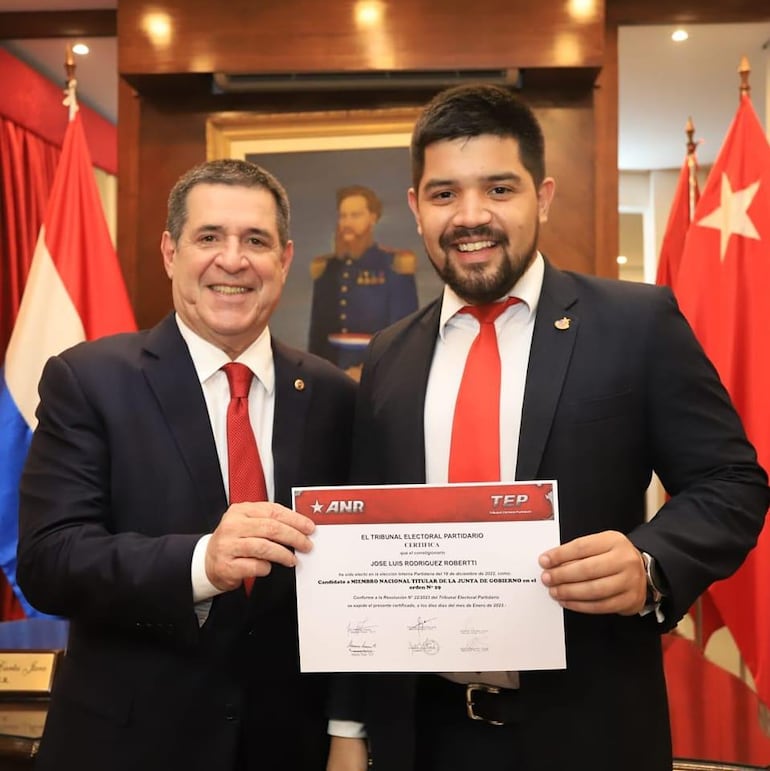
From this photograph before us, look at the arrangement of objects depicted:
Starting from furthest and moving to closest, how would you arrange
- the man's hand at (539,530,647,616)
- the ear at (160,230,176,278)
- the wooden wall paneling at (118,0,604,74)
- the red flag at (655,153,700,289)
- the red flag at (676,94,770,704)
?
the red flag at (655,153,700,289) < the wooden wall paneling at (118,0,604,74) < the red flag at (676,94,770,704) < the ear at (160,230,176,278) < the man's hand at (539,530,647,616)

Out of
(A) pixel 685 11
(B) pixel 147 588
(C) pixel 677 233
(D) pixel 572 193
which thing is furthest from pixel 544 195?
(C) pixel 677 233

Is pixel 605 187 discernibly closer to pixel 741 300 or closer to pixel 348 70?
pixel 741 300

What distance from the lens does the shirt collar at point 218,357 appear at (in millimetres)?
1999

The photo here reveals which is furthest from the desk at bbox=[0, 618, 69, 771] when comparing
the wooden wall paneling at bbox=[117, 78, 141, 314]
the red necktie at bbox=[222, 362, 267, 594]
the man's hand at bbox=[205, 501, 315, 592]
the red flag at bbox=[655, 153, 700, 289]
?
the red flag at bbox=[655, 153, 700, 289]

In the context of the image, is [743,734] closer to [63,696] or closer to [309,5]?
[63,696]

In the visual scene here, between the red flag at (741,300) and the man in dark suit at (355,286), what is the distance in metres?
1.24

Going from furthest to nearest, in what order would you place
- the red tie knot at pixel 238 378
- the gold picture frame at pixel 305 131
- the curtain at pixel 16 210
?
the curtain at pixel 16 210
the gold picture frame at pixel 305 131
the red tie knot at pixel 238 378

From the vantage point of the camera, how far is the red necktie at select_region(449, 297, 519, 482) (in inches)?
66.9

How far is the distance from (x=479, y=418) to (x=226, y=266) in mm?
709

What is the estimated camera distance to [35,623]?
341 cm

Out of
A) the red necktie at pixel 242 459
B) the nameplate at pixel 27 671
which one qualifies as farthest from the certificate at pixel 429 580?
the nameplate at pixel 27 671

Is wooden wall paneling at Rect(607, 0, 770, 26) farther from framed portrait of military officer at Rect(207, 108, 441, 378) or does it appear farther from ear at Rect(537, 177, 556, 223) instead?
ear at Rect(537, 177, 556, 223)

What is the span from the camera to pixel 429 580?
1475 mm

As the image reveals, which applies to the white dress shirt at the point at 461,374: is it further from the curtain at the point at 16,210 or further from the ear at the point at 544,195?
the curtain at the point at 16,210
